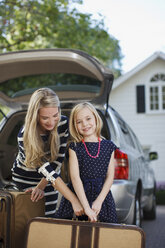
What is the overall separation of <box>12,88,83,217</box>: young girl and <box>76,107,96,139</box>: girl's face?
0.64 feet

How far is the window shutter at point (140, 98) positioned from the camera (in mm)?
19828

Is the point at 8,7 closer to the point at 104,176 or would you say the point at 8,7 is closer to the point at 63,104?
the point at 63,104

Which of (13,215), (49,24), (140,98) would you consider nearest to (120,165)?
(13,215)

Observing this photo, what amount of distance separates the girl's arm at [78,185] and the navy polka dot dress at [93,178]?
0.20ft

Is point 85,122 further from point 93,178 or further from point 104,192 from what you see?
point 104,192

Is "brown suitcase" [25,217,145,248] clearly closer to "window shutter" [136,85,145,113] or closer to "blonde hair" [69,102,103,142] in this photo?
"blonde hair" [69,102,103,142]

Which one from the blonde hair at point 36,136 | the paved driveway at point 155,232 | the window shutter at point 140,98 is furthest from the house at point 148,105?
the blonde hair at point 36,136

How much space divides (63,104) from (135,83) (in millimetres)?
16047

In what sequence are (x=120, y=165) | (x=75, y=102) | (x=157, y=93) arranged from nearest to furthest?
1. (x=120, y=165)
2. (x=75, y=102)
3. (x=157, y=93)

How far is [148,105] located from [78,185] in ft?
57.8

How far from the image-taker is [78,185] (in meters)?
3.15

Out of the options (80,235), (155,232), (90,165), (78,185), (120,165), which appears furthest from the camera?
(155,232)

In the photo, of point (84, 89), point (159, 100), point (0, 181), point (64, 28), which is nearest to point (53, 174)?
point (0, 181)

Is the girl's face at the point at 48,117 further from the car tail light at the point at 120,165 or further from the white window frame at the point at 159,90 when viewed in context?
the white window frame at the point at 159,90
